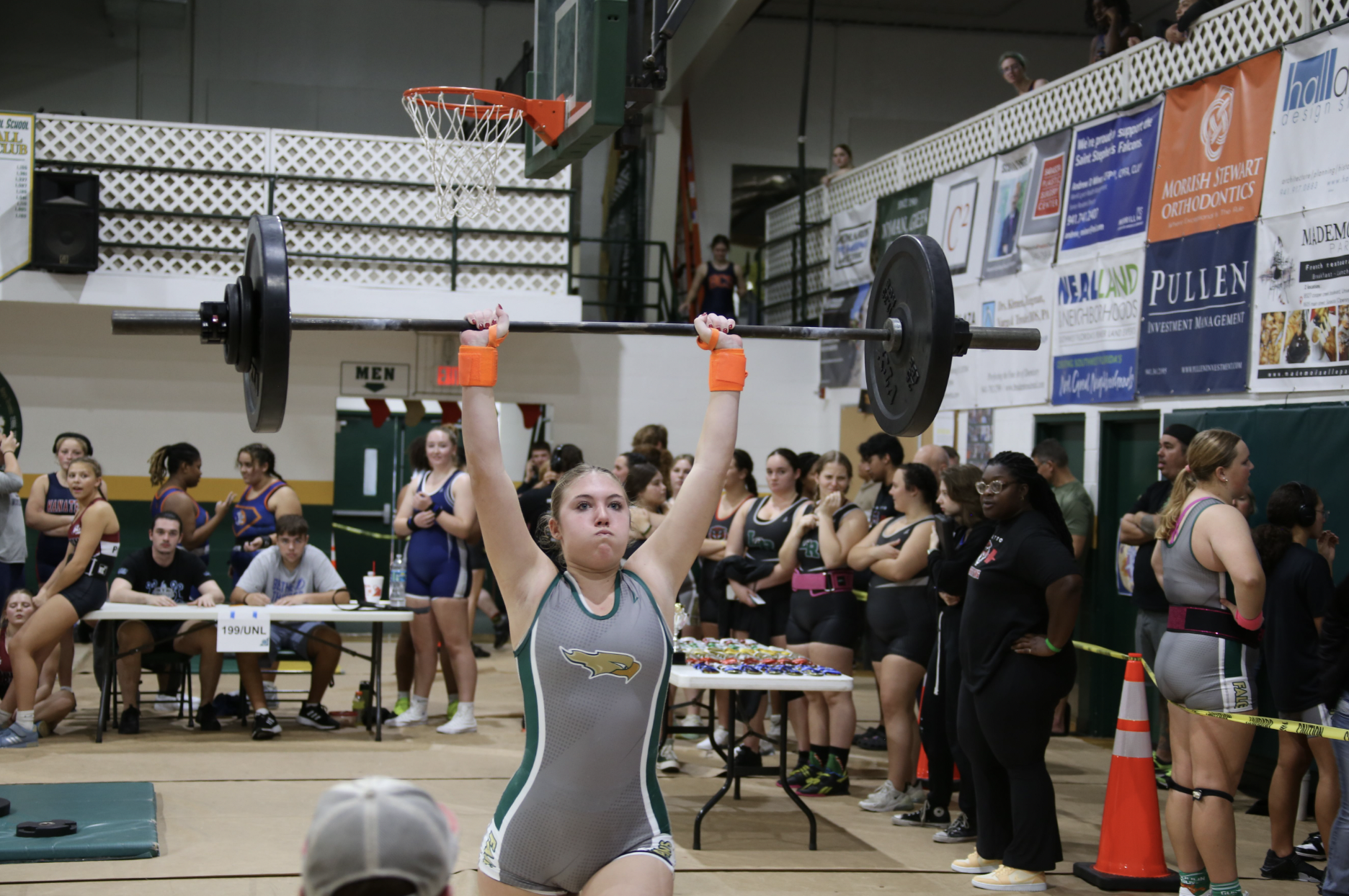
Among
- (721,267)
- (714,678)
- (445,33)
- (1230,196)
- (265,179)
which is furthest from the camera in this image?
(445,33)

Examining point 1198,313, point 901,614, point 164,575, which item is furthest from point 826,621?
point 164,575

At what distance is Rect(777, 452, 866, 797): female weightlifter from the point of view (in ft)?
19.7

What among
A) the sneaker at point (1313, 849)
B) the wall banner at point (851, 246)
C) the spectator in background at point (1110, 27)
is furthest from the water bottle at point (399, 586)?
the spectator in background at point (1110, 27)

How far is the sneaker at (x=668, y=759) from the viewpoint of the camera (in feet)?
21.5

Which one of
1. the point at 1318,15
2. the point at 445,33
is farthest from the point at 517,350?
the point at 1318,15

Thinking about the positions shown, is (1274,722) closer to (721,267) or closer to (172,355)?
(721,267)

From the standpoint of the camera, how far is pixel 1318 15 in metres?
5.96

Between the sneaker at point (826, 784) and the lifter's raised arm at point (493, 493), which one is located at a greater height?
the lifter's raised arm at point (493, 493)

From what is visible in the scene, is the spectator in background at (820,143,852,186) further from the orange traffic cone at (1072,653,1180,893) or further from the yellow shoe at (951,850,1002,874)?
the yellow shoe at (951,850,1002,874)

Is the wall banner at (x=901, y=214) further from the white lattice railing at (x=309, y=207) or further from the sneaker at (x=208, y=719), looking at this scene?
the sneaker at (x=208, y=719)

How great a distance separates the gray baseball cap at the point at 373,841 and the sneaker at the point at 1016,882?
387cm

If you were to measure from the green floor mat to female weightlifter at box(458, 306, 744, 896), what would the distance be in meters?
2.96

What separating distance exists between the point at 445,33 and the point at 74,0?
409cm

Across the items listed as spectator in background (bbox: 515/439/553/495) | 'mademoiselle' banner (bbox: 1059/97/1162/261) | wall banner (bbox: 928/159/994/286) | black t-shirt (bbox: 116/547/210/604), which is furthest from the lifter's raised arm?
spectator in background (bbox: 515/439/553/495)
